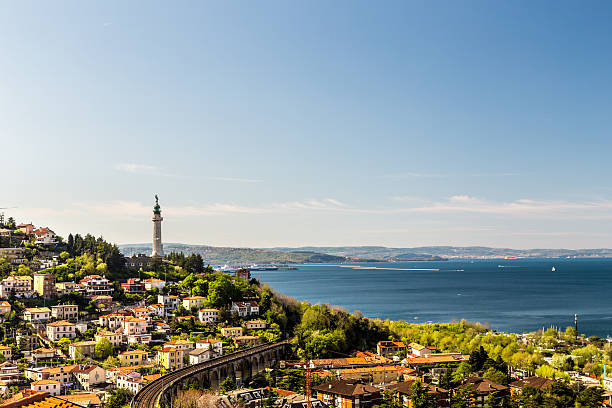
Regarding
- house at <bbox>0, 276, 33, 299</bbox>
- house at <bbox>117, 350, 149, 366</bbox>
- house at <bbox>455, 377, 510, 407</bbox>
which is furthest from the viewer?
house at <bbox>0, 276, 33, 299</bbox>

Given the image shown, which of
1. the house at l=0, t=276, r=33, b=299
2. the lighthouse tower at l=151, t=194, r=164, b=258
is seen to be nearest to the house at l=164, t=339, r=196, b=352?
the house at l=0, t=276, r=33, b=299

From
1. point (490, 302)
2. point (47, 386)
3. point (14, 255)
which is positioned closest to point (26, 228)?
point (14, 255)

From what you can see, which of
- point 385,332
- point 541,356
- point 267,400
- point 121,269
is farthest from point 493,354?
point 121,269

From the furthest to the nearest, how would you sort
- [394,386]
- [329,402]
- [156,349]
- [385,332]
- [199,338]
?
[385,332]
[199,338]
[156,349]
[394,386]
[329,402]

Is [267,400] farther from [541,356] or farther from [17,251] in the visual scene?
[17,251]

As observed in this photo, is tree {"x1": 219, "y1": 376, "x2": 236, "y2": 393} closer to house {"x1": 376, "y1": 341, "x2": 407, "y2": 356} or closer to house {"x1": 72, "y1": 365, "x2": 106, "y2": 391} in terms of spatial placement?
house {"x1": 72, "y1": 365, "x2": 106, "y2": 391}
